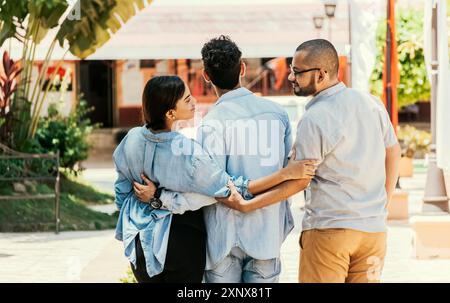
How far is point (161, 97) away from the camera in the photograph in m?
4.39

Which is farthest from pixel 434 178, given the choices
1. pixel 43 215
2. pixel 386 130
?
pixel 386 130

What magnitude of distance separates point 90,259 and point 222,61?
584 cm

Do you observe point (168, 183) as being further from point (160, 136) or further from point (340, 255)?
point (340, 255)

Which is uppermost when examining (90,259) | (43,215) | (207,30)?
(207,30)

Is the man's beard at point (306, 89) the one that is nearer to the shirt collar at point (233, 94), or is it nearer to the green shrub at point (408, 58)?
the shirt collar at point (233, 94)

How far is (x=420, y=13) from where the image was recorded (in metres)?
22.4

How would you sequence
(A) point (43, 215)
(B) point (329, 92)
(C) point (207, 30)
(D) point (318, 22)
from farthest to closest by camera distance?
1. (D) point (318, 22)
2. (C) point (207, 30)
3. (A) point (43, 215)
4. (B) point (329, 92)

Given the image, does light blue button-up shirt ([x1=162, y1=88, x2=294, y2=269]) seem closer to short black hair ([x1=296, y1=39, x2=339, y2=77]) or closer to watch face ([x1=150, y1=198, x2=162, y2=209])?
watch face ([x1=150, y1=198, x2=162, y2=209])

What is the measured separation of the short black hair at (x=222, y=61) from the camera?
4324mm

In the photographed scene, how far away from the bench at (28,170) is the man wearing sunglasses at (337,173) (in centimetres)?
770

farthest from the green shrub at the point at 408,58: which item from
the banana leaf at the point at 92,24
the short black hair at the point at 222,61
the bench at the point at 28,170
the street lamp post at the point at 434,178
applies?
the short black hair at the point at 222,61

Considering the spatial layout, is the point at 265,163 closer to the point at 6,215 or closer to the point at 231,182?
the point at 231,182

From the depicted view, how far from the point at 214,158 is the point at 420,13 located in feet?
61.7
